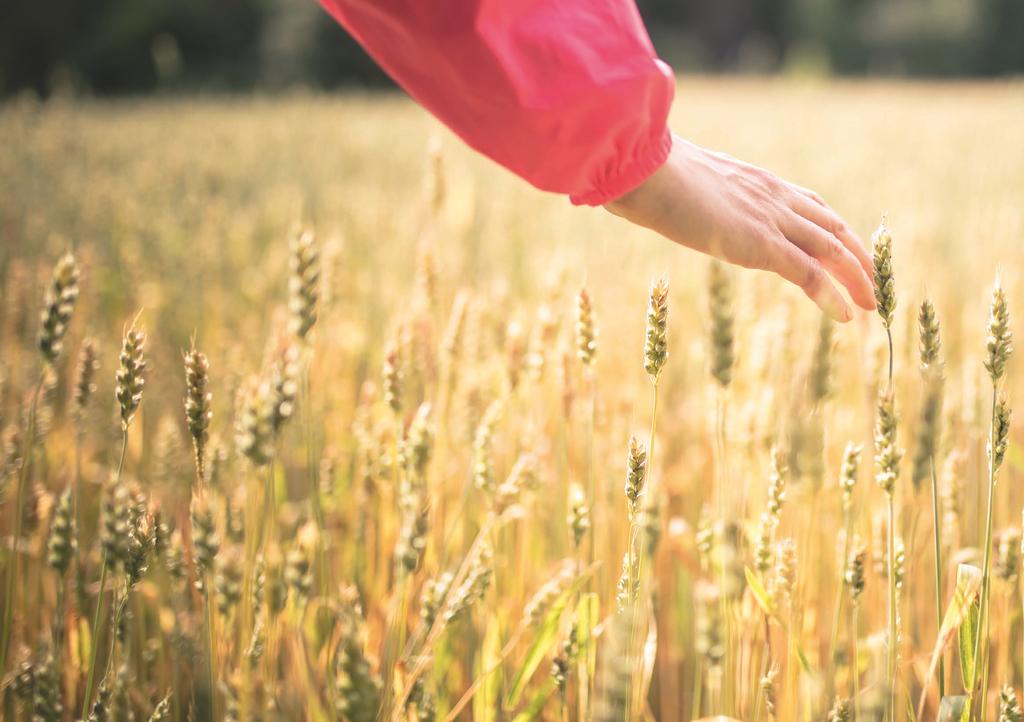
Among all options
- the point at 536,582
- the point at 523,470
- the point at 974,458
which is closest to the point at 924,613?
the point at 974,458

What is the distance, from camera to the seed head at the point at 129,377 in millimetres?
479

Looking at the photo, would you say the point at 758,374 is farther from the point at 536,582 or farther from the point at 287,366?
the point at 287,366

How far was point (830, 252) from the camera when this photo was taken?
22.9 inches

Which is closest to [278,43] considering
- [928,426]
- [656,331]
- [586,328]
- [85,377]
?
[85,377]

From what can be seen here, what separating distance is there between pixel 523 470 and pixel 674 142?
0.29 meters

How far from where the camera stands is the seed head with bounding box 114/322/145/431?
1.57ft

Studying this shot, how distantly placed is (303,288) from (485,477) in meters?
0.24

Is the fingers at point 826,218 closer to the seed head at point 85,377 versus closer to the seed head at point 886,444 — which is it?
the seed head at point 886,444

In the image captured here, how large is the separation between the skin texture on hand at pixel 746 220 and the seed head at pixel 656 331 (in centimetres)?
5

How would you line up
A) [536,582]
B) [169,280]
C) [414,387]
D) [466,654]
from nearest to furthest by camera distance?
[466,654] < [536,582] < [414,387] < [169,280]

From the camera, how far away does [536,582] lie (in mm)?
919

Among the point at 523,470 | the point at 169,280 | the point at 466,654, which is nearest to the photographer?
the point at 523,470

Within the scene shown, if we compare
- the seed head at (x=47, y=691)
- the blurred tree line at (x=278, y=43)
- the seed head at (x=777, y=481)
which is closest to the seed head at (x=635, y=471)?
the seed head at (x=777, y=481)

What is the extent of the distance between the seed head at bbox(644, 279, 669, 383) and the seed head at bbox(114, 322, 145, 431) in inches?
12.3
